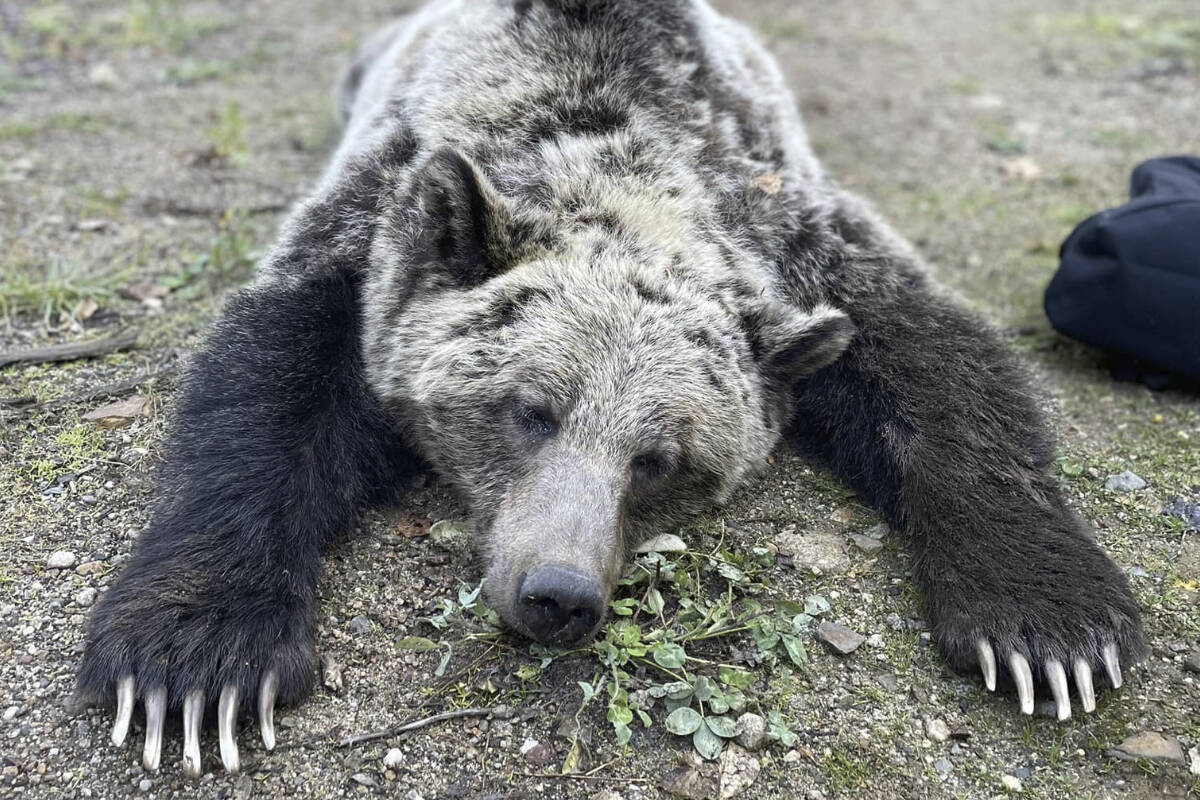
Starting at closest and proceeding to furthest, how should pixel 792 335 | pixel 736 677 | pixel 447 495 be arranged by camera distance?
1. pixel 736 677
2. pixel 792 335
3. pixel 447 495

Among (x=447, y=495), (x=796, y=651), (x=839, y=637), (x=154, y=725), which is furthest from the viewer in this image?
(x=447, y=495)

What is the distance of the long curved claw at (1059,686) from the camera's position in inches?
111

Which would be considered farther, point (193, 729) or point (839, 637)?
point (839, 637)

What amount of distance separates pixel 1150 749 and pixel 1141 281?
6.57 feet

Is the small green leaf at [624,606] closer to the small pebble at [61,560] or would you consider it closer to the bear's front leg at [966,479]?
the bear's front leg at [966,479]

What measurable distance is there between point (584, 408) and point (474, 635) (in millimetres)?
710

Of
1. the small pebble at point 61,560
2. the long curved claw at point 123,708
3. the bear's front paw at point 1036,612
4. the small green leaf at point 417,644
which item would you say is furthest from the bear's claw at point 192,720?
the bear's front paw at point 1036,612

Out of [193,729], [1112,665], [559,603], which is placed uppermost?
[559,603]

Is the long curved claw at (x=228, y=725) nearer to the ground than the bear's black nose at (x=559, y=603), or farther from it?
nearer to the ground

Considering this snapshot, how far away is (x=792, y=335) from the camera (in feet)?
11.0

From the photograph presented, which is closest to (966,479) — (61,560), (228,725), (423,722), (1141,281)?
(1141,281)

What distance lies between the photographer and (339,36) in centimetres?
832

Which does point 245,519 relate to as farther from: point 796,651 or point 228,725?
point 796,651

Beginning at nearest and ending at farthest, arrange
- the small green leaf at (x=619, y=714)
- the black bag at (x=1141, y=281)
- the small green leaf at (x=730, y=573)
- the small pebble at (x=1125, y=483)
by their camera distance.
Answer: the small green leaf at (x=619, y=714)
the small green leaf at (x=730, y=573)
the small pebble at (x=1125, y=483)
the black bag at (x=1141, y=281)
